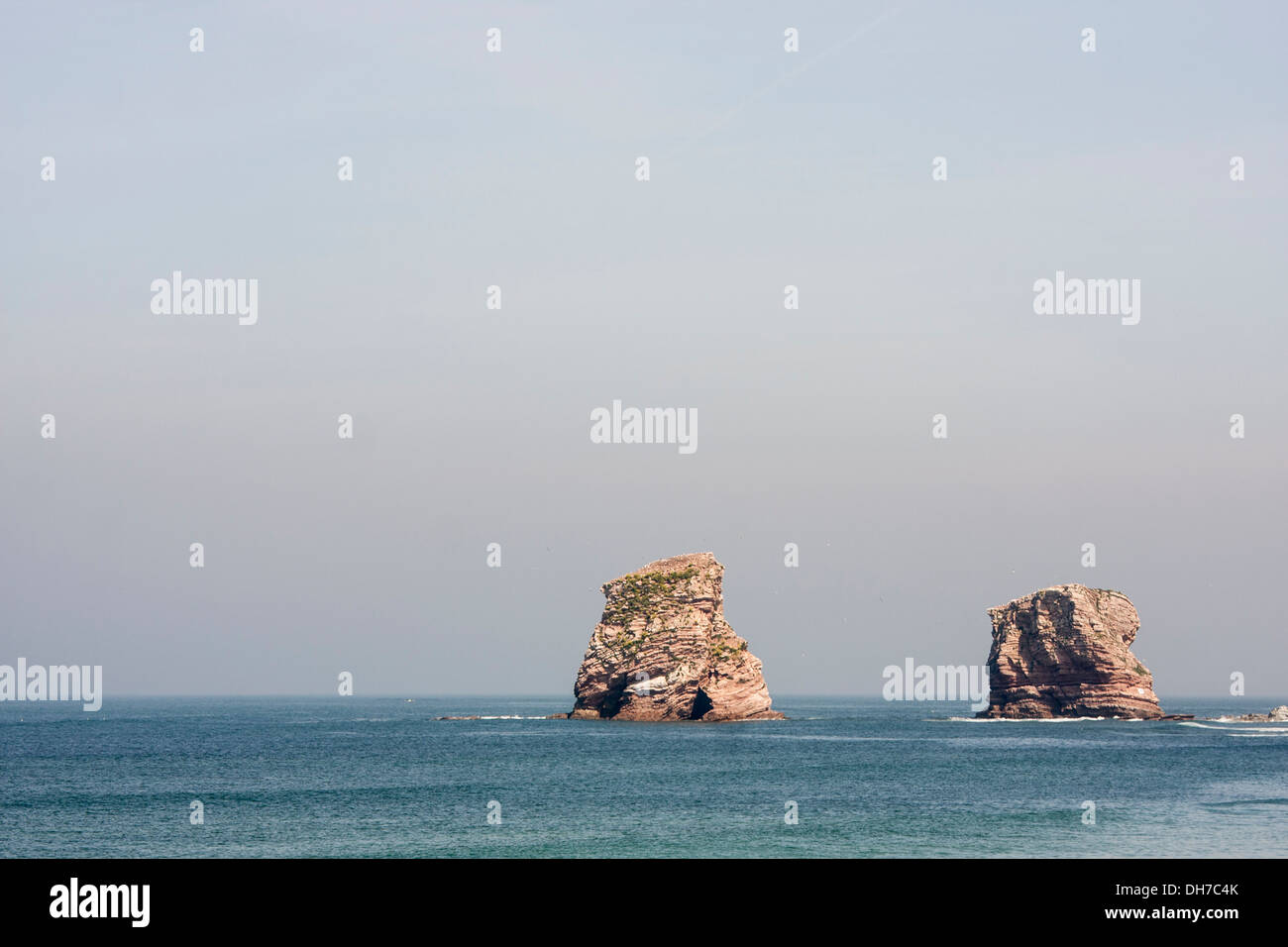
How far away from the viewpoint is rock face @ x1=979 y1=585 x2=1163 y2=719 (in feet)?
433

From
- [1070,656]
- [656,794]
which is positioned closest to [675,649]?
[1070,656]

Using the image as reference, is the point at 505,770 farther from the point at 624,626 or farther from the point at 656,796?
the point at 624,626

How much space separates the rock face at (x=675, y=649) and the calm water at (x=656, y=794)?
9.81m

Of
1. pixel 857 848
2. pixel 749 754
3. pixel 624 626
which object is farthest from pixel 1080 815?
pixel 624 626

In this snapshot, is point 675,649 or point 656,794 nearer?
point 656,794

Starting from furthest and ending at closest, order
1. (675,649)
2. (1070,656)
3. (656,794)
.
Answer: (1070,656) → (675,649) → (656,794)

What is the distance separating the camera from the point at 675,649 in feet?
426

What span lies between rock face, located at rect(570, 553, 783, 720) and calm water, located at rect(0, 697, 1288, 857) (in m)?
9.81

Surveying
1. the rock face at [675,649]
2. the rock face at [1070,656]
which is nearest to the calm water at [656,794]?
the rock face at [675,649]

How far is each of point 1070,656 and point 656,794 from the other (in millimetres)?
82440

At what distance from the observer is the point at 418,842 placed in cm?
5112

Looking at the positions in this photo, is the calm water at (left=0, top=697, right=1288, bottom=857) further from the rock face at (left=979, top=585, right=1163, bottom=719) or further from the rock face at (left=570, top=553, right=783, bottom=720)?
the rock face at (left=979, top=585, right=1163, bottom=719)

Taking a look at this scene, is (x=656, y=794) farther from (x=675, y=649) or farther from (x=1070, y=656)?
(x=1070, y=656)
